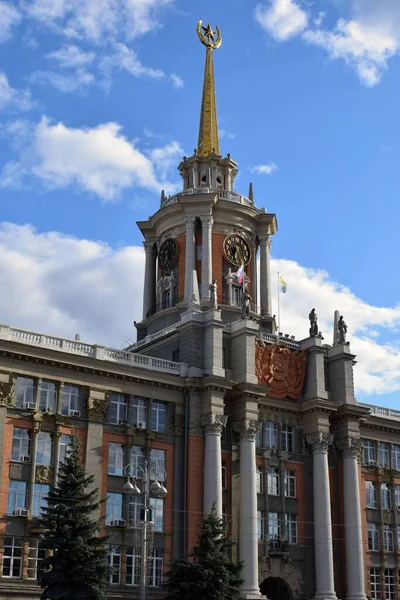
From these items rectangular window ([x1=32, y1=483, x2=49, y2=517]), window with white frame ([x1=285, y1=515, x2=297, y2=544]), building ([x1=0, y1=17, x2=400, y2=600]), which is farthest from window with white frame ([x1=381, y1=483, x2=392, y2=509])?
rectangular window ([x1=32, y1=483, x2=49, y2=517])

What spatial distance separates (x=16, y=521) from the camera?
155 ft

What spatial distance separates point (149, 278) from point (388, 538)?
88.7ft

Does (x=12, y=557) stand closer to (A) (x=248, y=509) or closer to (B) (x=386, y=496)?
(A) (x=248, y=509)

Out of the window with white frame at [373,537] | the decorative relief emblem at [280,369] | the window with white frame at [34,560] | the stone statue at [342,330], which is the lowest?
the window with white frame at [34,560]

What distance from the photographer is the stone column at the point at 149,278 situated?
71.2 metres

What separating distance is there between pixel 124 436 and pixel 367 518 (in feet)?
66.6

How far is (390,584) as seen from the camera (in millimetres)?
61906

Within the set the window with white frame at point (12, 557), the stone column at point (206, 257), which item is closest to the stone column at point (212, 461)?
the window with white frame at point (12, 557)

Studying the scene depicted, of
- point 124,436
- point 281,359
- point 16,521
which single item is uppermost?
point 281,359

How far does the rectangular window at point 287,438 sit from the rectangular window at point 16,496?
19.0 meters

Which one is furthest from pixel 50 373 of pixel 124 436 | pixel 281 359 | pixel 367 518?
pixel 367 518

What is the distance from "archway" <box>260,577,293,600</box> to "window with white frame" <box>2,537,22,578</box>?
57.1ft

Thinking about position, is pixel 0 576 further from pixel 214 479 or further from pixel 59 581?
pixel 214 479

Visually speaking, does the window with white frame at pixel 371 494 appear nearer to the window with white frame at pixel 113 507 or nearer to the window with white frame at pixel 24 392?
the window with white frame at pixel 113 507
